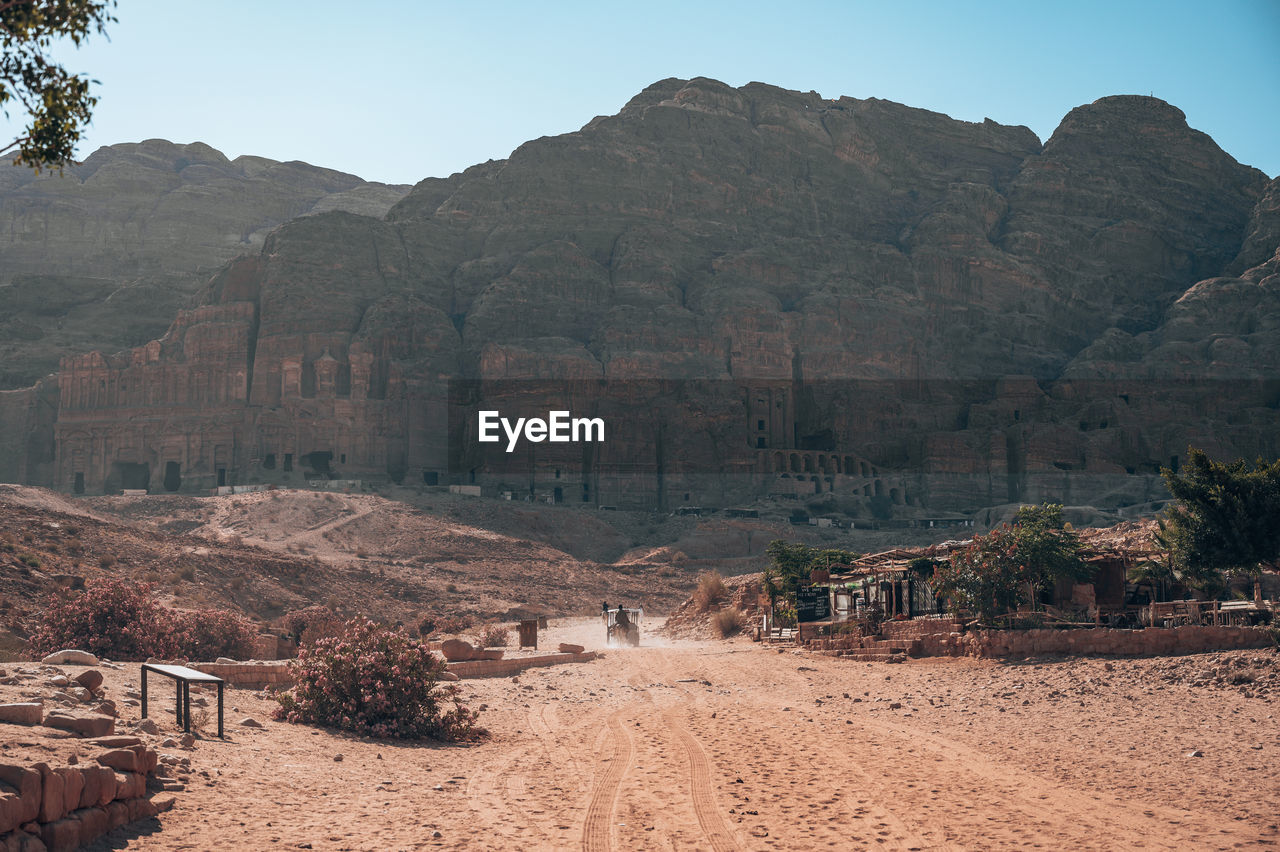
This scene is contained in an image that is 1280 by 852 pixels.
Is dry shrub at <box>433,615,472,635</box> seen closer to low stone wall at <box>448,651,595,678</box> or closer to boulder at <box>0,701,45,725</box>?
low stone wall at <box>448,651,595,678</box>

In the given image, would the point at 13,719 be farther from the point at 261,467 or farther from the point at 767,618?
the point at 261,467

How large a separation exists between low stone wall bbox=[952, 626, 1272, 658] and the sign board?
10801 millimetres

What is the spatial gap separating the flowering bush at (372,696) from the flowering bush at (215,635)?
7.34 metres

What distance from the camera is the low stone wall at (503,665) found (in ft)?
92.0

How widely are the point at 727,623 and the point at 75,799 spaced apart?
3537cm

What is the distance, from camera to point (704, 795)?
13172 mm

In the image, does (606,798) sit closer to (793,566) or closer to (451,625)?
(793,566)

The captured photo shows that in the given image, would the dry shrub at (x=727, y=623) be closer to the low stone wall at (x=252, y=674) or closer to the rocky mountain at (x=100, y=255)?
the low stone wall at (x=252, y=674)

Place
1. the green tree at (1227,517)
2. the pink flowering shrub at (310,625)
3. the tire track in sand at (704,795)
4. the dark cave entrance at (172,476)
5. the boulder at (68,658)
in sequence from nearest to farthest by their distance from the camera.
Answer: the tire track in sand at (704,795)
the boulder at (68,658)
the green tree at (1227,517)
the pink flowering shrub at (310,625)
the dark cave entrance at (172,476)

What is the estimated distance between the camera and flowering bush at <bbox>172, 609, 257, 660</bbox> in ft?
80.1

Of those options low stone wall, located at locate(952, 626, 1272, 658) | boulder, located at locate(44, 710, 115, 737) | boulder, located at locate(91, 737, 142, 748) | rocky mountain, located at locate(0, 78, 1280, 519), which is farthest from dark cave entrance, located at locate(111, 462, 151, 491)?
boulder, located at locate(91, 737, 142, 748)

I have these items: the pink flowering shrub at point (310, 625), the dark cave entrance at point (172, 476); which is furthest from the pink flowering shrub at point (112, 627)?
the dark cave entrance at point (172, 476)

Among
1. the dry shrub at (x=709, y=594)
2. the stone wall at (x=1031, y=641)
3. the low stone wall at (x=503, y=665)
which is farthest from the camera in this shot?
the dry shrub at (x=709, y=594)

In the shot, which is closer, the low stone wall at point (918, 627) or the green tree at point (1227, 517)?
the green tree at point (1227, 517)
